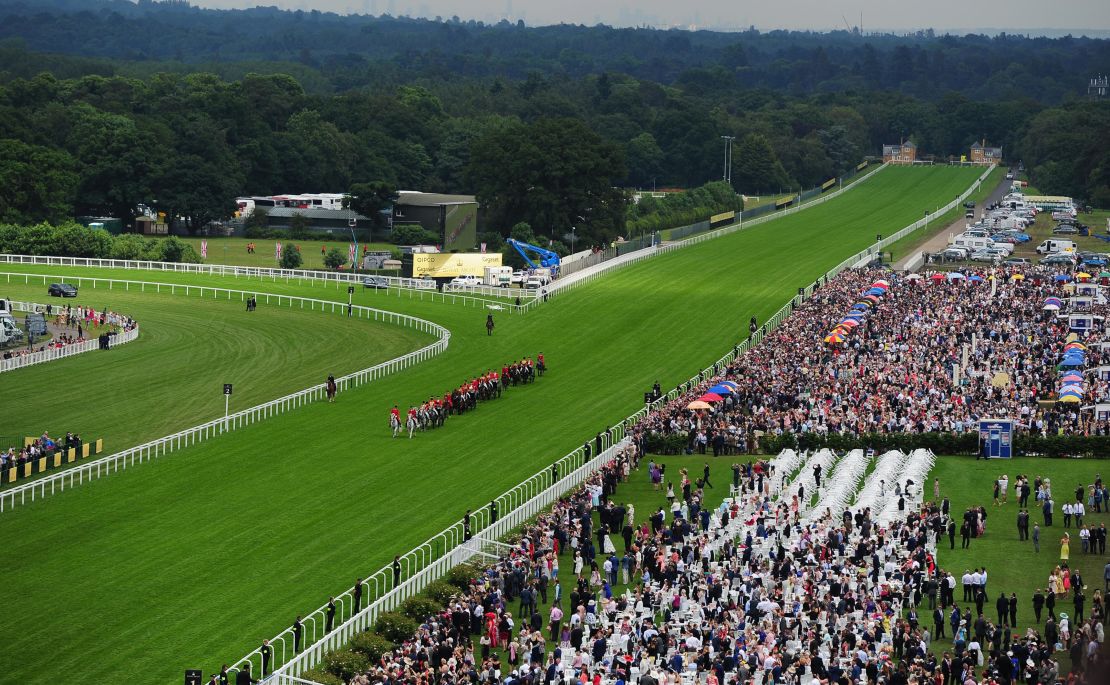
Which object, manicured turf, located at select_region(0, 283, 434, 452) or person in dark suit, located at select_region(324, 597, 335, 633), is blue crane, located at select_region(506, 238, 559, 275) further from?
person in dark suit, located at select_region(324, 597, 335, 633)

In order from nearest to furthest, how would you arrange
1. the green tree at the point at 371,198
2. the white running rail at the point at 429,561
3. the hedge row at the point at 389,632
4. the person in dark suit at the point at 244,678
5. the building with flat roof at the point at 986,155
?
the person in dark suit at the point at 244,678 → the hedge row at the point at 389,632 → the white running rail at the point at 429,561 → the green tree at the point at 371,198 → the building with flat roof at the point at 986,155

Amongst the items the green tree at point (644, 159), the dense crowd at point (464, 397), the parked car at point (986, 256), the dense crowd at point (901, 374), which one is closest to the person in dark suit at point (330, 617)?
the dense crowd at point (464, 397)

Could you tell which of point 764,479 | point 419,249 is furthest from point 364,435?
point 419,249

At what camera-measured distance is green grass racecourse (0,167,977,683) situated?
30.7 metres

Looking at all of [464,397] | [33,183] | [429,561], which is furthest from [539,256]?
[429,561]

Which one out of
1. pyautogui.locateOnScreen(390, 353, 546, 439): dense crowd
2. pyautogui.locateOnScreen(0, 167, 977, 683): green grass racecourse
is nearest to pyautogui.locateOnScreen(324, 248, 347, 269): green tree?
pyautogui.locateOnScreen(0, 167, 977, 683): green grass racecourse

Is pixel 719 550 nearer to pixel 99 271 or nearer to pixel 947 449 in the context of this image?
pixel 947 449

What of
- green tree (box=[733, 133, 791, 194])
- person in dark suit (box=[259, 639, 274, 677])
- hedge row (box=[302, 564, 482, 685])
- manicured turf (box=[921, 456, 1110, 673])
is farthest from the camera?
green tree (box=[733, 133, 791, 194])

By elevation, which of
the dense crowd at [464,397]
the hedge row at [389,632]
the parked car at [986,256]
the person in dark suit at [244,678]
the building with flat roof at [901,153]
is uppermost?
the person in dark suit at [244,678]

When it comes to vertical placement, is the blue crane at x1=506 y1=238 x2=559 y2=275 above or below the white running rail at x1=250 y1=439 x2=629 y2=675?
below

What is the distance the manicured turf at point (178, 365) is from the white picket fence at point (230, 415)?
3.43 ft

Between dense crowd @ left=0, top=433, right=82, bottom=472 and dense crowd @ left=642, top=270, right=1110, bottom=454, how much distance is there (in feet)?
53.9

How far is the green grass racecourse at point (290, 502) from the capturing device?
Answer: 30.7 metres

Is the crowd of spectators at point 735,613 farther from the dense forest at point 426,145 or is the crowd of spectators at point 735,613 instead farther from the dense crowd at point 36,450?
the dense forest at point 426,145
